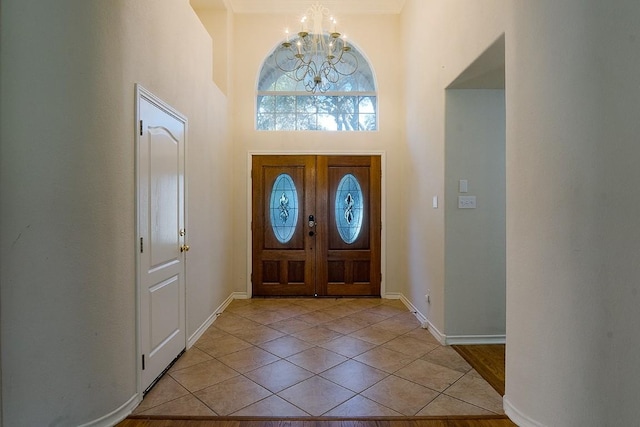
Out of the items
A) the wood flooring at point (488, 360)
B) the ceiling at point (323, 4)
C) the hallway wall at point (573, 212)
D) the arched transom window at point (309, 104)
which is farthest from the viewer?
the arched transom window at point (309, 104)

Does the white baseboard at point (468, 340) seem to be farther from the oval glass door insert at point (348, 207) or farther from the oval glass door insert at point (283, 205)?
the oval glass door insert at point (283, 205)

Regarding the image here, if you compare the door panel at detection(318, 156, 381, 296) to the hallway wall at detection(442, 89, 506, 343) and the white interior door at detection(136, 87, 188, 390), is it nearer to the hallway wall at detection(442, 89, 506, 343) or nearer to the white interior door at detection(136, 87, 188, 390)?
the hallway wall at detection(442, 89, 506, 343)

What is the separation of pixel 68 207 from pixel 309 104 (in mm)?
3894

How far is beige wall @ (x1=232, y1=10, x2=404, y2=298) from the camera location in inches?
200

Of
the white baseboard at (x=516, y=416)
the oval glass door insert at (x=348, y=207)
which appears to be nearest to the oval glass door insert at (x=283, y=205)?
the oval glass door insert at (x=348, y=207)

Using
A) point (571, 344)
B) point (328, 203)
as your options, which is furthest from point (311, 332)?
point (571, 344)

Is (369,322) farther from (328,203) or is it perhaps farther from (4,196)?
(4,196)

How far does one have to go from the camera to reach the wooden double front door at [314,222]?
510 cm

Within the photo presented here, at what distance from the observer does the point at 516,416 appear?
2.11 meters

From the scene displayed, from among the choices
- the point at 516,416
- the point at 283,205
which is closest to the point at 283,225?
the point at 283,205

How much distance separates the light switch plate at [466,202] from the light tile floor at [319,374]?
4.39 ft

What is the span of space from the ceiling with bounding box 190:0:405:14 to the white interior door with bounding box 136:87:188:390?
9.17 feet

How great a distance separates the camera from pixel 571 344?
5.75 feet

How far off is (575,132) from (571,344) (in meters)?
1.06
